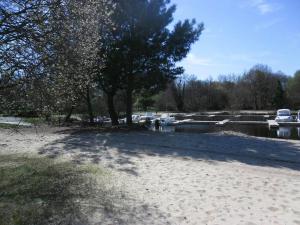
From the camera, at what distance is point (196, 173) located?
10.2 meters

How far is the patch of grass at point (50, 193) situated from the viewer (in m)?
6.27

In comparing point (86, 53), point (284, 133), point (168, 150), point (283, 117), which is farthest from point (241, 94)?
point (86, 53)

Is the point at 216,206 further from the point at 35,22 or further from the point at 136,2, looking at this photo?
the point at 136,2

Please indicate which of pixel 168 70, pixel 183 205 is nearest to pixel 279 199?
pixel 183 205

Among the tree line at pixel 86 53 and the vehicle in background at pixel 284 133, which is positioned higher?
the tree line at pixel 86 53

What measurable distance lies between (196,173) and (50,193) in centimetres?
434

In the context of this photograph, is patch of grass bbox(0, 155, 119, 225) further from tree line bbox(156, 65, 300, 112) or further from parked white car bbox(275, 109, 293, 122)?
tree line bbox(156, 65, 300, 112)

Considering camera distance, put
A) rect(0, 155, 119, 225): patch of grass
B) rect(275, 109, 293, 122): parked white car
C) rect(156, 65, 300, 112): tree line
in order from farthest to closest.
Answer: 1. rect(156, 65, 300, 112): tree line
2. rect(275, 109, 293, 122): parked white car
3. rect(0, 155, 119, 225): patch of grass

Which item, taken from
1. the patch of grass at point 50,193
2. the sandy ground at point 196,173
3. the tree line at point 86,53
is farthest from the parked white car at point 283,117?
the patch of grass at point 50,193

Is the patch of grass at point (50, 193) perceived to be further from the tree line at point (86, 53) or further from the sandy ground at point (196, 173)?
the tree line at point (86, 53)

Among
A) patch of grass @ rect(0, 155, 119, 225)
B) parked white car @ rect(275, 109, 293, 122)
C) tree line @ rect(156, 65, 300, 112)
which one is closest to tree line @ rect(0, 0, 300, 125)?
patch of grass @ rect(0, 155, 119, 225)

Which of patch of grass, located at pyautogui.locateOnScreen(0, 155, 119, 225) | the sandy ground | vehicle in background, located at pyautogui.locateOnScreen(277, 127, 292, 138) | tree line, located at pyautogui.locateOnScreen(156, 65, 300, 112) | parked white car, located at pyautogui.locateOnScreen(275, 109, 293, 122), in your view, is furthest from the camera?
tree line, located at pyautogui.locateOnScreen(156, 65, 300, 112)

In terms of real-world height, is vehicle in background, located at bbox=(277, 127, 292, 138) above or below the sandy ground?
below

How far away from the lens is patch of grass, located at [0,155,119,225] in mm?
6273
